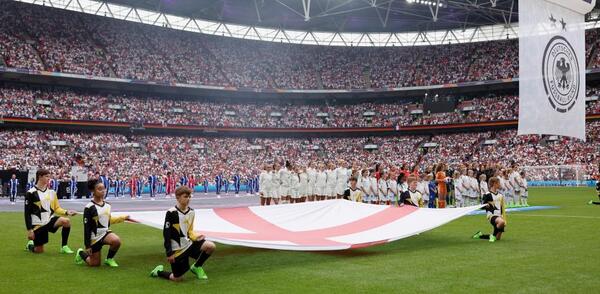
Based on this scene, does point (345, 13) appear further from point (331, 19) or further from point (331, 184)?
point (331, 184)

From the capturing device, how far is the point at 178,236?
7137 mm

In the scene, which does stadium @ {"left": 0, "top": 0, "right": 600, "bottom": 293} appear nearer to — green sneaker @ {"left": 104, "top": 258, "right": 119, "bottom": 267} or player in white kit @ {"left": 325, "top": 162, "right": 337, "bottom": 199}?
green sneaker @ {"left": 104, "top": 258, "right": 119, "bottom": 267}

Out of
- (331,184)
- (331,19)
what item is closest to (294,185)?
(331,184)

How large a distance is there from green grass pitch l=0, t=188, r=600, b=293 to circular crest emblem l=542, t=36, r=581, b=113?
266 centimetres

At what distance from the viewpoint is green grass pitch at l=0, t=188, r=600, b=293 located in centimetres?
647

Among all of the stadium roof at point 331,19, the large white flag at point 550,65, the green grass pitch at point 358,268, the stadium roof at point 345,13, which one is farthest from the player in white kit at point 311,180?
the stadium roof at point 345,13

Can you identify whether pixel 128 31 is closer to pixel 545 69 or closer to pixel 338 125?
pixel 338 125

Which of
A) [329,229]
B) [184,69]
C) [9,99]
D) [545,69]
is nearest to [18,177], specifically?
[9,99]

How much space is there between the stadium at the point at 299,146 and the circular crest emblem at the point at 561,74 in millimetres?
42

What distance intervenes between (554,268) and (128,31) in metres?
51.5

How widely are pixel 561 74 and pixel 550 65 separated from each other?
0.46 meters

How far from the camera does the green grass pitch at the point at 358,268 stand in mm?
6473

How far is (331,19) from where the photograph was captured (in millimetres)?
57688

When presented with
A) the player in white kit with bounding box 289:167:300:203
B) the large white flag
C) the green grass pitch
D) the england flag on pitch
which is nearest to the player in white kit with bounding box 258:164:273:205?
the player in white kit with bounding box 289:167:300:203
